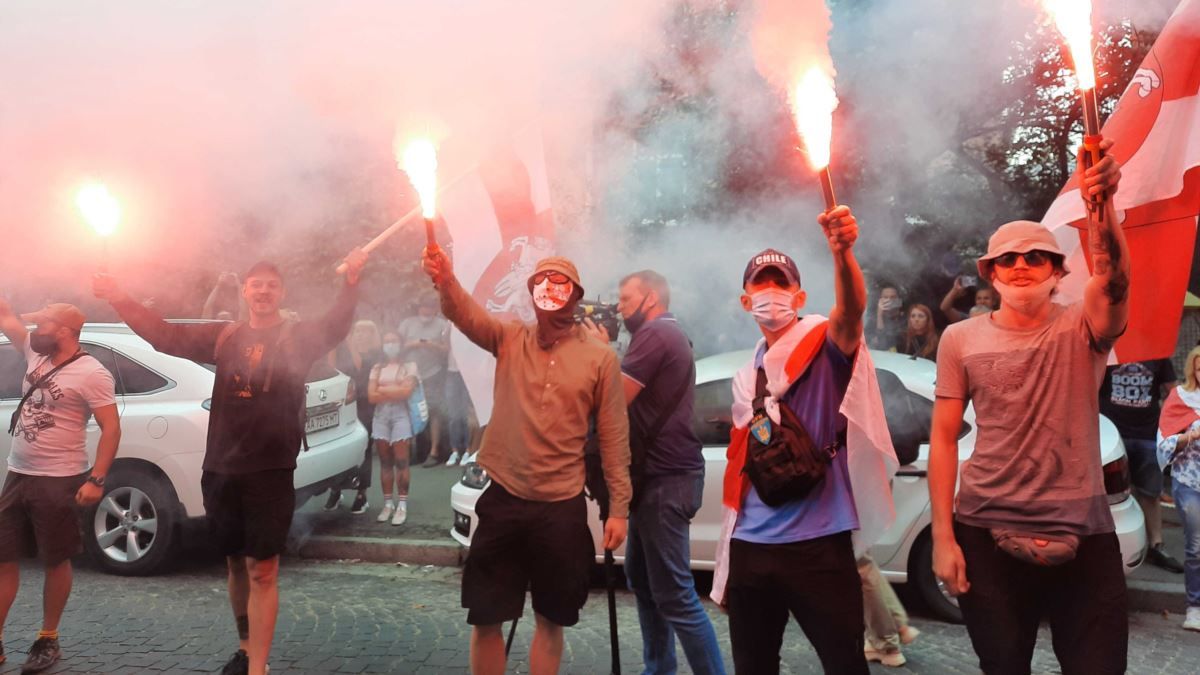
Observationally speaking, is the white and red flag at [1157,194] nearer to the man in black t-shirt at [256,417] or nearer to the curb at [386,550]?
the man in black t-shirt at [256,417]

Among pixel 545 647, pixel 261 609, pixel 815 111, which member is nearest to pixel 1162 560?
pixel 545 647

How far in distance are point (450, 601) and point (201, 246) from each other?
2716 millimetres

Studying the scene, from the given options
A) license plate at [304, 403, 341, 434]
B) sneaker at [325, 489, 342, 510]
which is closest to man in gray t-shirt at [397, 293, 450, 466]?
sneaker at [325, 489, 342, 510]

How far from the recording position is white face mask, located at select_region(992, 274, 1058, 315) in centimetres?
242

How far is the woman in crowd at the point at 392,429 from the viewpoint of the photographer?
675 cm

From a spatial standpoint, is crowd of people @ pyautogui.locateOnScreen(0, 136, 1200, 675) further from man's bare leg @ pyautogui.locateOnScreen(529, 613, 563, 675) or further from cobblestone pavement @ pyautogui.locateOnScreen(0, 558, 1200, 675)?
cobblestone pavement @ pyautogui.locateOnScreen(0, 558, 1200, 675)

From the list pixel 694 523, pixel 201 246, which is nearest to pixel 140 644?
pixel 201 246

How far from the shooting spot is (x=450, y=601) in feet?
16.6

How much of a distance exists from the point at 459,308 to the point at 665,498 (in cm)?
119

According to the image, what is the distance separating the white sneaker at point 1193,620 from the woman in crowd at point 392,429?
539 cm

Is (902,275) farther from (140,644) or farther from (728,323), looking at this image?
(140,644)

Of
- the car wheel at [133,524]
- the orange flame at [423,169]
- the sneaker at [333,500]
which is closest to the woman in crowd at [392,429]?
the sneaker at [333,500]

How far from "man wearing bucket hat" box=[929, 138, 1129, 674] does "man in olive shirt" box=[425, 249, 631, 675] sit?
1.27m

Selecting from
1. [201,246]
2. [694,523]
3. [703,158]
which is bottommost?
[694,523]
